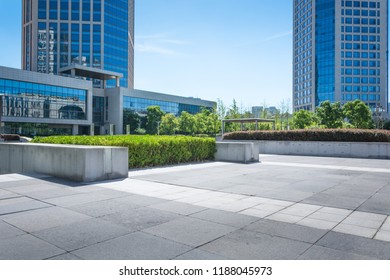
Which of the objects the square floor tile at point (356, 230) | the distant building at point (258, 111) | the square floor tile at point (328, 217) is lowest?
the square floor tile at point (356, 230)

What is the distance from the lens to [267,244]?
428 centimetres

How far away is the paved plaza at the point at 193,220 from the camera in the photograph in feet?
13.2

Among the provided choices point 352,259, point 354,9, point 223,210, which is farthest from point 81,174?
point 354,9

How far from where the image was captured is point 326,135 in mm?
22297

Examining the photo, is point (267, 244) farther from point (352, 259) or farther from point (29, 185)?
point (29, 185)

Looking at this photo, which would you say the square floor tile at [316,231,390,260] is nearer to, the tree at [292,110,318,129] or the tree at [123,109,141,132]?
the tree at [292,110,318,129]

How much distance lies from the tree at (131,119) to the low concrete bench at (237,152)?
6413 centimetres

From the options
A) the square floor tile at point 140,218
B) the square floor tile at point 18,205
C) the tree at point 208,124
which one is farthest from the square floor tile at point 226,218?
the tree at point 208,124

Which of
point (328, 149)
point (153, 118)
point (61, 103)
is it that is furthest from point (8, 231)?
point (153, 118)

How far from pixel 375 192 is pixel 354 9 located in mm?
130714

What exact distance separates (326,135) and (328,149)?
1105mm

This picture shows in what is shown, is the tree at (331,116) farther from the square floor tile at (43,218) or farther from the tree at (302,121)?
the square floor tile at (43,218)

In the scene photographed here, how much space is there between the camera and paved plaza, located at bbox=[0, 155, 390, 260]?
4031mm

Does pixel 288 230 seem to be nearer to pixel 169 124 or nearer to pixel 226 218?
pixel 226 218
